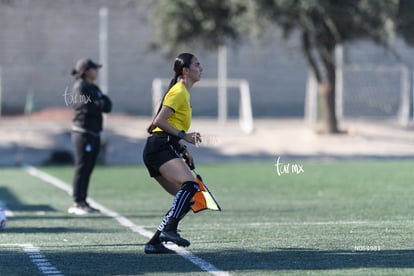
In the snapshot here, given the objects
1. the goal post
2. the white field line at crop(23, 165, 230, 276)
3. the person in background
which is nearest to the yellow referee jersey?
the white field line at crop(23, 165, 230, 276)

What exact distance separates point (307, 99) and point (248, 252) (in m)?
30.3

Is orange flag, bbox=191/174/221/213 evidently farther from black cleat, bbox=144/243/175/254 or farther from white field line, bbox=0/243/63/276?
white field line, bbox=0/243/63/276

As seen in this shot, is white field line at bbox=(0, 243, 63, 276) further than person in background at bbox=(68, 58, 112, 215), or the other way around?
person in background at bbox=(68, 58, 112, 215)

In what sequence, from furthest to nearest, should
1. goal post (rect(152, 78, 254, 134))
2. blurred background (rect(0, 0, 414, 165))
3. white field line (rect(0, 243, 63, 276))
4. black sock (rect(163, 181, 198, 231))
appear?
goal post (rect(152, 78, 254, 134)) → blurred background (rect(0, 0, 414, 165)) → black sock (rect(163, 181, 198, 231)) → white field line (rect(0, 243, 63, 276))

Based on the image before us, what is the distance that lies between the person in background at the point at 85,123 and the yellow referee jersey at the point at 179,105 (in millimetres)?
5548

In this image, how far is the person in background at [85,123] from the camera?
16.1 m

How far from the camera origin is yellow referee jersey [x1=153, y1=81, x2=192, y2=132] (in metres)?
10.6

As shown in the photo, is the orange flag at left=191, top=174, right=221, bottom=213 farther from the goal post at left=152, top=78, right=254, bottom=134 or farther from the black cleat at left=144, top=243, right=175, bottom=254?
the goal post at left=152, top=78, right=254, bottom=134

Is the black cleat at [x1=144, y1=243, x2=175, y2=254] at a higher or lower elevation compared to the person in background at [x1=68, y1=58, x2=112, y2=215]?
lower

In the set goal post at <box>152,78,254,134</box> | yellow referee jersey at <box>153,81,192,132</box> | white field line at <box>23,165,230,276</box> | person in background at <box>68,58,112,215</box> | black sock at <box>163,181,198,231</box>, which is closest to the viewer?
white field line at <box>23,165,230,276</box>

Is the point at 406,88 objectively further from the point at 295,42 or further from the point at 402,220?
the point at 402,220

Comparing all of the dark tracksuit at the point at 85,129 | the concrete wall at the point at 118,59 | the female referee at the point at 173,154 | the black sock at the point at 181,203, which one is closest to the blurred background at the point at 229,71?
the concrete wall at the point at 118,59

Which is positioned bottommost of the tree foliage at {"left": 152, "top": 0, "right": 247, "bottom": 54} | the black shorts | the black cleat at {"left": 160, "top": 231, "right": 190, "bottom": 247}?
the black cleat at {"left": 160, "top": 231, "right": 190, "bottom": 247}

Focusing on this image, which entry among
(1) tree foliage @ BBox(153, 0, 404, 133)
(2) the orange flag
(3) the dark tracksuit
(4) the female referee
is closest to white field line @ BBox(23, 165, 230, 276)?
(4) the female referee
